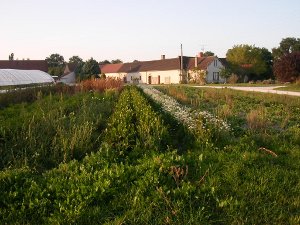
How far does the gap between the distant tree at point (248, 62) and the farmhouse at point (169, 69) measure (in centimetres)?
257

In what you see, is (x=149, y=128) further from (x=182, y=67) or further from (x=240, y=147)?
(x=182, y=67)

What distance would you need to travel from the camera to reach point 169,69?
2611 inches

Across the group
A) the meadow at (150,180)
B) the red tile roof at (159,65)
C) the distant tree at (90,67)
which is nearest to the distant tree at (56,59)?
the red tile roof at (159,65)

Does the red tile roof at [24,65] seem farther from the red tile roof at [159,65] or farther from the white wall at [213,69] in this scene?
the white wall at [213,69]

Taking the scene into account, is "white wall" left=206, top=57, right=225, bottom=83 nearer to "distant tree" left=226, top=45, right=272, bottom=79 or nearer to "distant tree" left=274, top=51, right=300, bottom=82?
"distant tree" left=226, top=45, right=272, bottom=79

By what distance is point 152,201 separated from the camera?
456cm

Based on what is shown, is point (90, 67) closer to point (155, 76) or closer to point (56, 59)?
point (155, 76)

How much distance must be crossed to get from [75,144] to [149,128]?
148cm

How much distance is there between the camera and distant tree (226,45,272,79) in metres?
60.3

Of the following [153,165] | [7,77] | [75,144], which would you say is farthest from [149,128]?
[7,77]

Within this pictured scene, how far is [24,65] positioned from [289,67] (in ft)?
168

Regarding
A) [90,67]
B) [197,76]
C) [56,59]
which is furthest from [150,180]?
[56,59]

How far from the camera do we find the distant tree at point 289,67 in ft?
105

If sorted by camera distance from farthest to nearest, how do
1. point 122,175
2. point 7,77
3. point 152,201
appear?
point 7,77 → point 122,175 → point 152,201
